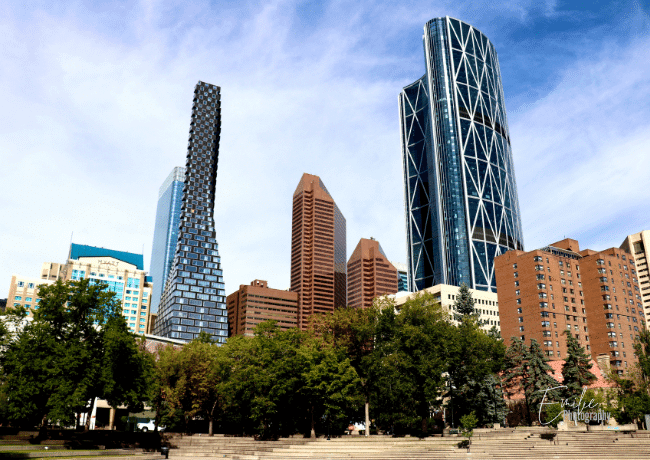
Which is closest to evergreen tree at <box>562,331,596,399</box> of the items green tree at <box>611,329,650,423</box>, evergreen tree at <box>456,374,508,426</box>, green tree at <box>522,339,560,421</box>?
green tree at <box>522,339,560,421</box>

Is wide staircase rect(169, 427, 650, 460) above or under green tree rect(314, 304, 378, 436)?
under

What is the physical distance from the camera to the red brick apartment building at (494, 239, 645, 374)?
440ft

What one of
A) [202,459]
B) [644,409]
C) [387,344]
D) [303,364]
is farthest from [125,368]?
[644,409]

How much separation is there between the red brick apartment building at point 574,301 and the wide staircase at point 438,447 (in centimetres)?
8587

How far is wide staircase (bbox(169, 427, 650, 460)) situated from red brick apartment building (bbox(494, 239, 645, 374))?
85871mm

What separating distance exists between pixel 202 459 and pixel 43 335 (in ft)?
58.2

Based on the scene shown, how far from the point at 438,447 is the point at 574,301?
10681 cm

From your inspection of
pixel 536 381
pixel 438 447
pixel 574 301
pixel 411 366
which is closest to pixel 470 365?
pixel 411 366

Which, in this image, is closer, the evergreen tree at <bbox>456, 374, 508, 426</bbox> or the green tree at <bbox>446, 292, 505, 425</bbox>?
the green tree at <bbox>446, 292, 505, 425</bbox>

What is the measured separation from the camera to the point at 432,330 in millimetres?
63344

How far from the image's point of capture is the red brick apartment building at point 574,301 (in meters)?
134

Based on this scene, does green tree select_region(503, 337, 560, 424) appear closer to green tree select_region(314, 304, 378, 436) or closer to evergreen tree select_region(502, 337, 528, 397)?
evergreen tree select_region(502, 337, 528, 397)

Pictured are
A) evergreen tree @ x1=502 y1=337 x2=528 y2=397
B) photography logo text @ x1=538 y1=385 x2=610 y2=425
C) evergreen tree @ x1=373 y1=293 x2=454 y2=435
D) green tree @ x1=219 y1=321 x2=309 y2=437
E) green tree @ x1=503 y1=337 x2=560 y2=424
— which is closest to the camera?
green tree @ x1=219 y1=321 x2=309 y2=437

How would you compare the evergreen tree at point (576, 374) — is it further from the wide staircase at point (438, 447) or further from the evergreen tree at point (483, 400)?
the wide staircase at point (438, 447)
